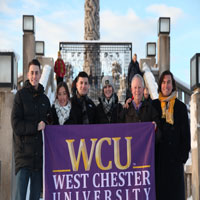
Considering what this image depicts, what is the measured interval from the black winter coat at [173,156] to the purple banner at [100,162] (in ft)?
0.40

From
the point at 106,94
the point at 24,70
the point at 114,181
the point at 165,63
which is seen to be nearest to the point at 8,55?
the point at 106,94

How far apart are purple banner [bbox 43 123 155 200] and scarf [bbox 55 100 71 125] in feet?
0.46

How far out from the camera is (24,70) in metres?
10.7

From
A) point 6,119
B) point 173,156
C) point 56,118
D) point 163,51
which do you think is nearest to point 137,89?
point 173,156

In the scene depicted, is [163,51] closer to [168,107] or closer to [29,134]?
[168,107]

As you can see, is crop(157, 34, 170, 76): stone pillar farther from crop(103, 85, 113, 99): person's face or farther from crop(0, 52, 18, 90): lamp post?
crop(0, 52, 18, 90): lamp post

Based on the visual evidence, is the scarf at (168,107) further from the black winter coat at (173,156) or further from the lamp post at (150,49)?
the lamp post at (150,49)

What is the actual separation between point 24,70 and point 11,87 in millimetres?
5766

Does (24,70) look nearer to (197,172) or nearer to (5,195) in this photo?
(5,195)

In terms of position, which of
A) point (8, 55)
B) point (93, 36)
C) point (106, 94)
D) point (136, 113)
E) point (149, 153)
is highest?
point (93, 36)

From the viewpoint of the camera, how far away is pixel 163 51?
451 inches

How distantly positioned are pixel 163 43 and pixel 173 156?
24.7ft

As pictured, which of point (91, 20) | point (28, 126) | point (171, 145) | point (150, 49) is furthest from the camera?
point (91, 20)

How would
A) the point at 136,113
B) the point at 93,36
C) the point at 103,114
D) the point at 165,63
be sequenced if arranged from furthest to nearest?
1. the point at 93,36
2. the point at 165,63
3. the point at 103,114
4. the point at 136,113
